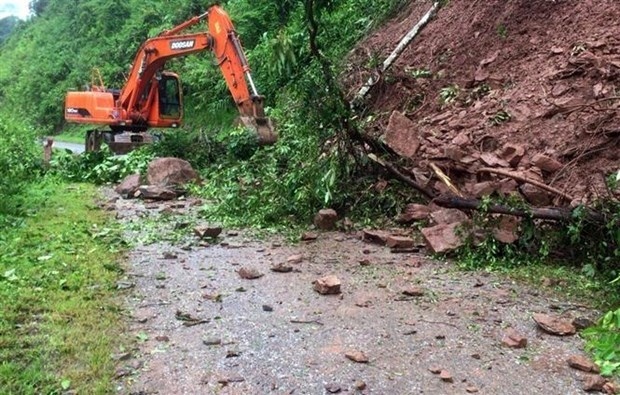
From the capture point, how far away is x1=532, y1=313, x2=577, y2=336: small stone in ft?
13.6

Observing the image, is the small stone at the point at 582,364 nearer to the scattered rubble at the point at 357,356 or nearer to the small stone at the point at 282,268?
the scattered rubble at the point at 357,356

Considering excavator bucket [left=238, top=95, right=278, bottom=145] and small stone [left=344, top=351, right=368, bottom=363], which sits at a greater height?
excavator bucket [left=238, top=95, right=278, bottom=145]

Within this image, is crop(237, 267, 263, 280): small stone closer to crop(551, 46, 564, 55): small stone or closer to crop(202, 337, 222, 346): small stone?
crop(202, 337, 222, 346): small stone

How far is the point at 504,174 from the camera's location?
21.7 feet

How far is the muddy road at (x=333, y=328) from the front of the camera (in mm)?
3479

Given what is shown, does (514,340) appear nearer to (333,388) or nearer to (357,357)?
(357,357)

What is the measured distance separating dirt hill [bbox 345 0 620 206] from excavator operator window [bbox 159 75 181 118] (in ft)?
18.9

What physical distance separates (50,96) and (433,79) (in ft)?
82.3

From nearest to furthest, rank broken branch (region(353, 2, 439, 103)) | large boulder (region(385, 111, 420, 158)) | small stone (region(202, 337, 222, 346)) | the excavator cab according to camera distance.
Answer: small stone (region(202, 337, 222, 346)) < large boulder (region(385, 111, 420, 158)) < broken branch (region(353, 2, 439, 103)) < the excavator cab

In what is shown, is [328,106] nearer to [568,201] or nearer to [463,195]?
[463,195]

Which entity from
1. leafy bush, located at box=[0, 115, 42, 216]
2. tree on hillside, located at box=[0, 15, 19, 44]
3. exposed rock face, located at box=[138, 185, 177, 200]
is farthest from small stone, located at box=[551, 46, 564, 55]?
tree on hillside, located at box=[0, 15, 19, 44]

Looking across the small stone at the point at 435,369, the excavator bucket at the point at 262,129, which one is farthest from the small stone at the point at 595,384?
the excavator bucket at the point at 262,129

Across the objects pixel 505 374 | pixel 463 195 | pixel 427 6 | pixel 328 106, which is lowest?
pixel 505 374

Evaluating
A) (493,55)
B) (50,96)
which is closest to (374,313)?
(493,55)
